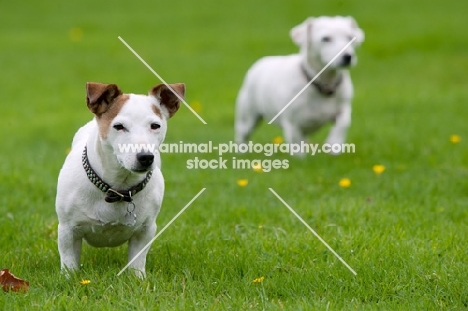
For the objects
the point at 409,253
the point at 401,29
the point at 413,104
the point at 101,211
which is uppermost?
the point at 101,211

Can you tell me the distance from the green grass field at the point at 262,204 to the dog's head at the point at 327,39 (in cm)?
112

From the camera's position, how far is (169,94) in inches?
173

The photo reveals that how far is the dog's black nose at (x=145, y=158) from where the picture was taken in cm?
393

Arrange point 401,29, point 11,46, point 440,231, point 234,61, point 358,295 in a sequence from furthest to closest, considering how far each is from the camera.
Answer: point 401,29
point 11,46
point 234,61
point 440,231
point 358,295

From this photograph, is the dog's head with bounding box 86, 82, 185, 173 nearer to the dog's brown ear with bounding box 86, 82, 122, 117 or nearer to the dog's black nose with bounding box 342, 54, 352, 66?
the dog's brown ear with bounding box 86, 82, 122, 117

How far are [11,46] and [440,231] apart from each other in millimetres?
14818

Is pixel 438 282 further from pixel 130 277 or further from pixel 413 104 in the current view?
pixel 413 104

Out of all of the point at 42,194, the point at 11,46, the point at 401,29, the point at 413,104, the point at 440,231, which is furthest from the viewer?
the point at 401,29

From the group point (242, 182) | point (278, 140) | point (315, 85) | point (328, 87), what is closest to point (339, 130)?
point (328, 87)

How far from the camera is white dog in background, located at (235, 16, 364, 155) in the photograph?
8305mm

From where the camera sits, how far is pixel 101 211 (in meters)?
4.28

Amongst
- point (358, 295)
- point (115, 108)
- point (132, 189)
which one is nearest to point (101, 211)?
point (132, 189)

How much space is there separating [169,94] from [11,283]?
1358mm

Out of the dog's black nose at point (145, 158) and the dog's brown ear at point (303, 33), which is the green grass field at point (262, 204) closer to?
the dog's black nose at point (145, 158)
